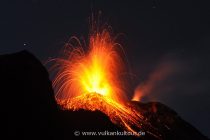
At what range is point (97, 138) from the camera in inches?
1303

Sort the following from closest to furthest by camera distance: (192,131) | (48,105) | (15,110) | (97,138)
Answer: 1. (15,110)
2. (48,105)
3. (97,138)
4. (192,131)

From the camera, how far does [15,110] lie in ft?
83.2

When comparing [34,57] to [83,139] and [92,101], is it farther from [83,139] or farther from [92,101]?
[92,101]

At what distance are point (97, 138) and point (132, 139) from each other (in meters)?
4.38

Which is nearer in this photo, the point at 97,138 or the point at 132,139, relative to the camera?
the point at 97,138

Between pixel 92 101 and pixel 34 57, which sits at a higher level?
pixel 92 101

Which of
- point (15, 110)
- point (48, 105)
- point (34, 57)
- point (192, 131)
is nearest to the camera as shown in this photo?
point (15, 110)

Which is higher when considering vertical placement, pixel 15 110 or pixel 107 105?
pixel 107 105

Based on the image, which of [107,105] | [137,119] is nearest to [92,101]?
[107,105]

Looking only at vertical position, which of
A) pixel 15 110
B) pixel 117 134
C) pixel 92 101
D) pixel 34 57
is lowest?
pixel 15 110

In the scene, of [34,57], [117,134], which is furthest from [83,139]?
[34,57]

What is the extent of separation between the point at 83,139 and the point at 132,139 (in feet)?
19.6

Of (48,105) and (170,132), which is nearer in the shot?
(48,105)

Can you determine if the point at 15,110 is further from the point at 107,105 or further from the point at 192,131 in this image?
the point at 192,131
